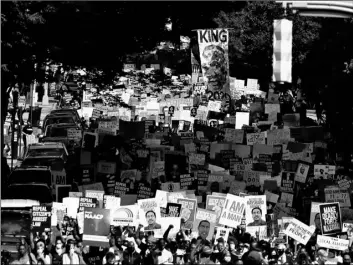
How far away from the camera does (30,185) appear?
29.0 metres

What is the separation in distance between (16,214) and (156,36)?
1055 centimetres

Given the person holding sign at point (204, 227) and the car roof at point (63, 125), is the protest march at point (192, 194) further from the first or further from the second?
the car roof at point (63, 125)

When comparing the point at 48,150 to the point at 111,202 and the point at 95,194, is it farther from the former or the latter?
the point at 111,202

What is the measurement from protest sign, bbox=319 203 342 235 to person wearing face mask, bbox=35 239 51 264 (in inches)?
222

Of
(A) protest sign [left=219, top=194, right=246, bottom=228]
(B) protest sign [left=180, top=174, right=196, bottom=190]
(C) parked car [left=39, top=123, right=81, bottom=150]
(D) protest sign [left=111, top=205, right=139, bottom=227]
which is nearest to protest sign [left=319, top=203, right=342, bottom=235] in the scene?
(A) protest sign [left=219, top=194, right=246, bottom=228]

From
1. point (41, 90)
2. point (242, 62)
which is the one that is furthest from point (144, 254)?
point (242, 62)

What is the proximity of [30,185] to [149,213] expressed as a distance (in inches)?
193

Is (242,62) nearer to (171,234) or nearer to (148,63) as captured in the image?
(148,63)

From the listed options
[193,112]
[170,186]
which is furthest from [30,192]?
[193,112]

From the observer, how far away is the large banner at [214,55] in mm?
33469

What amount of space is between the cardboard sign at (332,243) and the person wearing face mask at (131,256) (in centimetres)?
347

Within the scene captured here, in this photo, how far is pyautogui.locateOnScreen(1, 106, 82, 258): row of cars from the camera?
83.4 feet

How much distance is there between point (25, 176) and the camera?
3075 cm

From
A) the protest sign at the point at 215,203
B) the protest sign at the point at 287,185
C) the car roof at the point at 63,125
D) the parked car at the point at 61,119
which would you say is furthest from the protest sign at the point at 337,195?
the parked car at the point at 61,119
